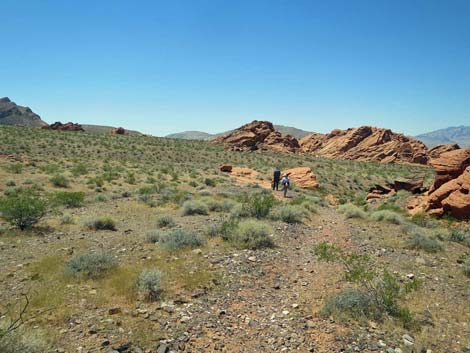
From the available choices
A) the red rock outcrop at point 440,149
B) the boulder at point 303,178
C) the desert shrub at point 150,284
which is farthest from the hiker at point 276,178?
the red rock outcrop at point 440,149

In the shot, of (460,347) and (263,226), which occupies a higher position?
(263,226)

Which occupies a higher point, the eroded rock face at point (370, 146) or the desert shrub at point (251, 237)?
the eroded rock face at point (370, 146)

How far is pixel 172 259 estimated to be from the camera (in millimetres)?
9047

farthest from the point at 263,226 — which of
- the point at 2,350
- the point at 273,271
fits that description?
the point at 2,350

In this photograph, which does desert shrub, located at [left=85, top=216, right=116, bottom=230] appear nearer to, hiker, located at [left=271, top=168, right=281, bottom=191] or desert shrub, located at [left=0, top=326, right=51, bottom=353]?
desert shrub, located at [left=0, top=326, right=51, bottom=353]

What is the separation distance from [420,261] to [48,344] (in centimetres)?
945

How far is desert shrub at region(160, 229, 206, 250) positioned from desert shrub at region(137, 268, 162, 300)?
2426 millimetres

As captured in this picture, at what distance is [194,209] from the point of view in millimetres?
14867

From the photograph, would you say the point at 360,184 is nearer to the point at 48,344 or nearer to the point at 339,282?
the point at 339,282

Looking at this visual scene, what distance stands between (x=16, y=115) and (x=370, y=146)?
128 meters

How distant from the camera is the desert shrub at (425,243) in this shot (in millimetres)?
10617

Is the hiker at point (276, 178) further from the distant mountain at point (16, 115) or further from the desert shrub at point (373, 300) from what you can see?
the distant mountain at point (16, 115)

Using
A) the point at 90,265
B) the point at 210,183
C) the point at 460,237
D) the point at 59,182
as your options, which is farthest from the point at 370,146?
the point at 90,265

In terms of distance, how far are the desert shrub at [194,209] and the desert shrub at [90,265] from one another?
20.7 ft
